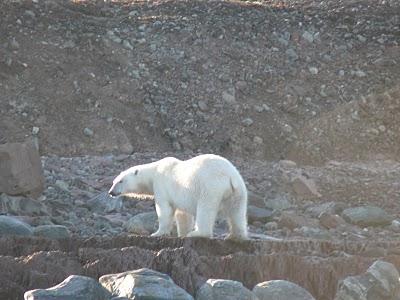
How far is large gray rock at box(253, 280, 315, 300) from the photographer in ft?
31.7

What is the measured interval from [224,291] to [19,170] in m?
7.61

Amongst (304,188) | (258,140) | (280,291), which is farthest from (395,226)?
(280,291)

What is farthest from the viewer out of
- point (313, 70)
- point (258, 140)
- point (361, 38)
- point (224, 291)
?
point (361, 38)

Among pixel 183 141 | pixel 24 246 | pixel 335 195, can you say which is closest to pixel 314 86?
pixel 183 141

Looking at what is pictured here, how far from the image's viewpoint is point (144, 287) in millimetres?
9172

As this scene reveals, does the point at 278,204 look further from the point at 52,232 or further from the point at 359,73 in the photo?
the point at 359,73

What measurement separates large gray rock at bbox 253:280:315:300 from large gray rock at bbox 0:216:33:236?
4.13m

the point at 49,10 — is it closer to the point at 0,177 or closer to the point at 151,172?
the point at 0,177

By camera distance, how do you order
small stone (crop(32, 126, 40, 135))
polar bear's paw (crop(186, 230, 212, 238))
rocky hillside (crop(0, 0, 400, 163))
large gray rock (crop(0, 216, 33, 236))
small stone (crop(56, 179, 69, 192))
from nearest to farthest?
polar bear's paw (crop(186, 230, 212, 238)) → large gray rock (crop(0, 216, 33, 236)) → small stone (crop(56, 179, 69, 192)) → small stone (crop(32, 126, 40, 135)) → rocky hillside (crop(0, 0, 400, 163))

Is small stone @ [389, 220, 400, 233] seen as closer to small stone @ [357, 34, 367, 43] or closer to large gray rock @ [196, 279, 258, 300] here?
large gray rock @ [196, 279, 258, 300]

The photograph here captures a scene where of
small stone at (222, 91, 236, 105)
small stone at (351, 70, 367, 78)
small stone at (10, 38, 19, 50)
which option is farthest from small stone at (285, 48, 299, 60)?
small stone at (10, 38, 19, 50)

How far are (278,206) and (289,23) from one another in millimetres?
9423

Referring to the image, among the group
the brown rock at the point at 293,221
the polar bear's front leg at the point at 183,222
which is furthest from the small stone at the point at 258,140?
the polar bear's front leg at the point at 183,222

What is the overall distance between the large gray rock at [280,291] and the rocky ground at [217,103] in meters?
5.49
